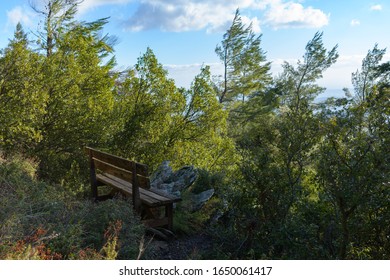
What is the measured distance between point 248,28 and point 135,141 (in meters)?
14.9

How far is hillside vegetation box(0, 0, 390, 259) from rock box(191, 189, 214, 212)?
16 cm

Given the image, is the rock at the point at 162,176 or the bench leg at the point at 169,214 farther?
the rock at the point at 162,176

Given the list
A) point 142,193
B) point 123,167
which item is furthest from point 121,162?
point 142,193

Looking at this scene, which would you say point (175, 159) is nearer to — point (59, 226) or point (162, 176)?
point (162, 176)

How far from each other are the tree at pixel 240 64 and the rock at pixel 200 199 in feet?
58.1

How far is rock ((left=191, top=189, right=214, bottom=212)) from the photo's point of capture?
652cm

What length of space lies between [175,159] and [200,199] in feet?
15.7

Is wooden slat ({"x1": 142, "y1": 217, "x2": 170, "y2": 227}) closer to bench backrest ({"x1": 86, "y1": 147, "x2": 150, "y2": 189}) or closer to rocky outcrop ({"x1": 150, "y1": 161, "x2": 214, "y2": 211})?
bench backrest ({"x1": 86, "y1": 147, "x2": 150, "y2": 189})

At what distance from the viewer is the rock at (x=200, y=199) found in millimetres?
6523

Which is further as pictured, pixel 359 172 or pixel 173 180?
pixel 173 180

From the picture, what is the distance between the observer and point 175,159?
11.3m

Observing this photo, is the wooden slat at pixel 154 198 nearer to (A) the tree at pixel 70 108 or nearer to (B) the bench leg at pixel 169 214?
(B) the bench leg at pixel 169 214

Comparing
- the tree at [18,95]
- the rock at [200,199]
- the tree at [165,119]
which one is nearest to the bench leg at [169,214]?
the rock at [200,199]
